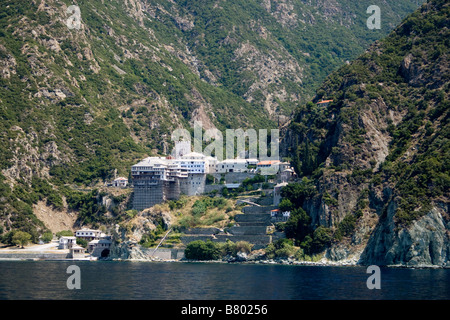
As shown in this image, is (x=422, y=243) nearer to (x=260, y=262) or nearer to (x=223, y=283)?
(x=260, y=262)

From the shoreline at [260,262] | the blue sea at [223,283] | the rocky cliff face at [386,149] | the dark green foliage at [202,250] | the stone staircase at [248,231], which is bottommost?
the shoreline at [260,262]

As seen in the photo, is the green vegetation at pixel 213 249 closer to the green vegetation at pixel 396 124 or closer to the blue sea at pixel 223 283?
the green vegetation at pixel 396 124

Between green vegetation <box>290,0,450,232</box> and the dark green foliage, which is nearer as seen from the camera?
green vegetation <box>290,0,450,232</box>

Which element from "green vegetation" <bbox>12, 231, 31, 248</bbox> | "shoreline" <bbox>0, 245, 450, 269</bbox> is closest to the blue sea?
→ "shoreline" <bbox>0, 245, 450, 269</bbox>

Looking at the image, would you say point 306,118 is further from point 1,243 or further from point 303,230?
point 1,243

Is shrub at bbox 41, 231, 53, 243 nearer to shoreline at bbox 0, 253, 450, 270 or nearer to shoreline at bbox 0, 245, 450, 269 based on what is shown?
shoreline at bbox 0, 245, 450, 269

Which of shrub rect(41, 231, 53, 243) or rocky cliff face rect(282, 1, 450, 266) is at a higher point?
rocky cliff face rect(282, 1, 450, 266)

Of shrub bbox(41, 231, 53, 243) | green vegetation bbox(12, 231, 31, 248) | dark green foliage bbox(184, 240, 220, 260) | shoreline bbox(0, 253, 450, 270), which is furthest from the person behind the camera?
shrub bbox(41, 231, 53, 243)

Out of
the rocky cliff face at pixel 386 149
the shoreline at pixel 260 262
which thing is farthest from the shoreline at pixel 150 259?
the rocky cliff face at pixel 386 149
